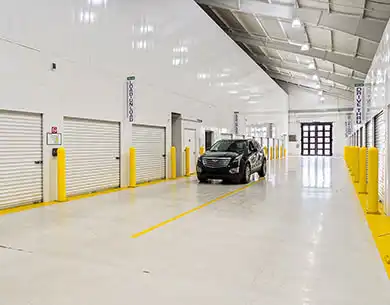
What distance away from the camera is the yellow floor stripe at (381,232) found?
383cm

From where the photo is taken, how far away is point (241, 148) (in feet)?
37.9

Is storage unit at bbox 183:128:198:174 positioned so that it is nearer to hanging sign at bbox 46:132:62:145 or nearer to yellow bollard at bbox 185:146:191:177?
yellow bollard at bbox 185:146:191:177

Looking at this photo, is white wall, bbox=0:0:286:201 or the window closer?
white wall, bbox=0:0:286:201

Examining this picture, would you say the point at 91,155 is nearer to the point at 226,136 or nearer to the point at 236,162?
the point at 236,162

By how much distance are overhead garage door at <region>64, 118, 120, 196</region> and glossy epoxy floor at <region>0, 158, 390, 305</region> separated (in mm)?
1631

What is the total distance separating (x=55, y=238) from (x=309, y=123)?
36293 millimetres

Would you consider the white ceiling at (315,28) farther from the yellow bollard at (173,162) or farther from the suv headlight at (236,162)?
the yellow bollard at (173,162)

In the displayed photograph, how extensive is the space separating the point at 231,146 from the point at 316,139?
28.6 metres

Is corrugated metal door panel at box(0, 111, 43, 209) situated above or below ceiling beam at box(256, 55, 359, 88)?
below

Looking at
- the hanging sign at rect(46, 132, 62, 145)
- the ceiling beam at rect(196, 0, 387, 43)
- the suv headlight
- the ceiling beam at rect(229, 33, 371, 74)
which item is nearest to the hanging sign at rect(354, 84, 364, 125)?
the ceiling beam at rect(196, 0, 387, 43)

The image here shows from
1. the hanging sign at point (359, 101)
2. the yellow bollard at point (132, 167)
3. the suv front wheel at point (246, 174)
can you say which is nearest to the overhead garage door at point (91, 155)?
the yellow bollard at point (132, 167)

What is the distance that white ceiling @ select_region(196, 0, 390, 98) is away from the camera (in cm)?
1072

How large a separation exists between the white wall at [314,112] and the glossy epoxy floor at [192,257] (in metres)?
30.4

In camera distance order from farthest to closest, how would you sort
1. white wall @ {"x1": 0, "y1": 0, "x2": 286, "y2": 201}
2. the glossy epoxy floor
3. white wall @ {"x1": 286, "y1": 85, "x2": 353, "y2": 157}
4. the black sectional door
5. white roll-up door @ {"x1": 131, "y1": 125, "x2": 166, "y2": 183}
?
the black sectional door → white wall @ {"x1": 286, "y1": 85, "x2": 353, "y2": 157} → white roll-up door @ {"x1": 131, "y1": 125, "x2": 166, "y2": 183} → white wall @ {"x1": 0, "y1": 0, "x2": 286, "y2": 201} → the glossy epoxy floor
